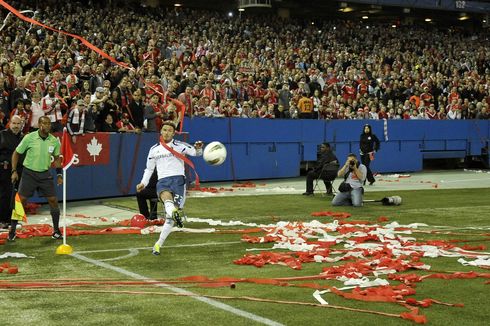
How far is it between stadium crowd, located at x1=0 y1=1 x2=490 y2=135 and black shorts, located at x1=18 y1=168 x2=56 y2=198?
393 centimetres

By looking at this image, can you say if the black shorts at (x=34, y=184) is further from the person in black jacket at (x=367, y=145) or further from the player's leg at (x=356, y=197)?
the person in black jacket at (x=367, y=145)

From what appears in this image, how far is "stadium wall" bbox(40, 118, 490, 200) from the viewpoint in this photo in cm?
2088

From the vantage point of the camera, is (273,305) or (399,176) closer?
(273,305)

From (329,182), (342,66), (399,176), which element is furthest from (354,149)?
(329,182)

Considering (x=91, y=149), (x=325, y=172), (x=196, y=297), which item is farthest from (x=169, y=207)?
(x=325, y=172)

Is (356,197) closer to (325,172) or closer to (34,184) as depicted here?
(325,172)

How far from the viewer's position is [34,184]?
42.7 feet

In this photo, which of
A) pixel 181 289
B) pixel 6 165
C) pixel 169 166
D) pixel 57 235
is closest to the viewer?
pixel 181 289

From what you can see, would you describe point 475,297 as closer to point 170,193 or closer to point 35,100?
point 170,193

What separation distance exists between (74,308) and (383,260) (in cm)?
432

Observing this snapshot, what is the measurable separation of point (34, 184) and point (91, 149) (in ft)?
22.8

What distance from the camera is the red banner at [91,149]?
19.4 m

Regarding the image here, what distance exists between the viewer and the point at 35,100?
17.6 m

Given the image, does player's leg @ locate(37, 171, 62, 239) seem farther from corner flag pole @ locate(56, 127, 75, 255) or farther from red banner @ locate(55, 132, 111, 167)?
red banner @ locate(55, 132, 111, 167)
